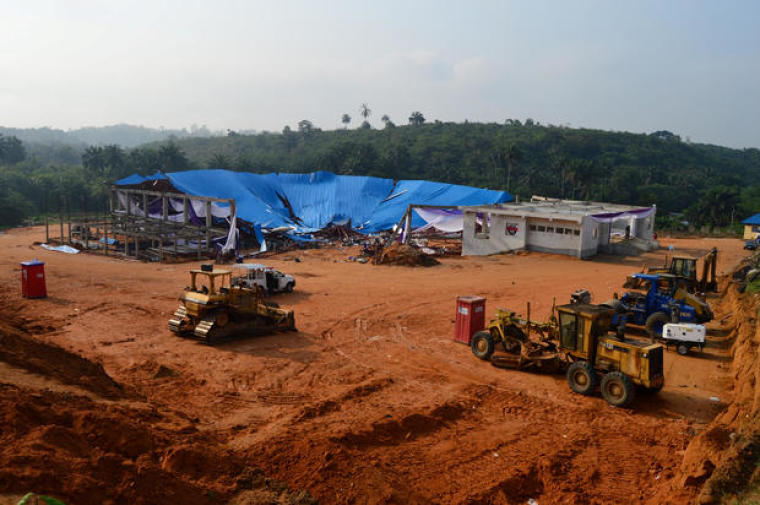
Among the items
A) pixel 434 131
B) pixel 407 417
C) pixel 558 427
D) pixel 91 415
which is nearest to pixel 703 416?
pixel 558 427

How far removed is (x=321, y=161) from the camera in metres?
70.6

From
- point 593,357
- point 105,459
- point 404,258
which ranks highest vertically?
point 105,459

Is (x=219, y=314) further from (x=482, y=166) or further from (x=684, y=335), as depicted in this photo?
(x=482, y=166)

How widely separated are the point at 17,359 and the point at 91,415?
11.4 ft

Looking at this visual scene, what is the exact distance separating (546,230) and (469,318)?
1890 centimetres

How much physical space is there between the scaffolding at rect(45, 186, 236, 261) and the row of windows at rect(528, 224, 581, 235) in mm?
17476

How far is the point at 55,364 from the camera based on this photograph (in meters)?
9.95

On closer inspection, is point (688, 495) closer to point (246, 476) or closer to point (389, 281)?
point (246, 476)

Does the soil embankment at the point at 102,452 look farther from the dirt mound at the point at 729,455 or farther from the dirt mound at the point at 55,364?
the dirt mound at the point at 729,455

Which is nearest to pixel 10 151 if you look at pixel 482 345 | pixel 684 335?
pixel 482 345

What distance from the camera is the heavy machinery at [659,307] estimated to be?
15948 millimetres

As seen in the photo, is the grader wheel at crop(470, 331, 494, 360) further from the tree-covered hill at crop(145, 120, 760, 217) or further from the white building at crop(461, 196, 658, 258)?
the tree-covered hill at crop(145, 120, 760, 217)

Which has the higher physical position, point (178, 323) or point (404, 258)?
point (178, 323)

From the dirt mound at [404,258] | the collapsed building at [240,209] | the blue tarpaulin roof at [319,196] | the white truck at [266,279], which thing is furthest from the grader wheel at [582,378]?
the blue tarpaulin roof at [319,196]
